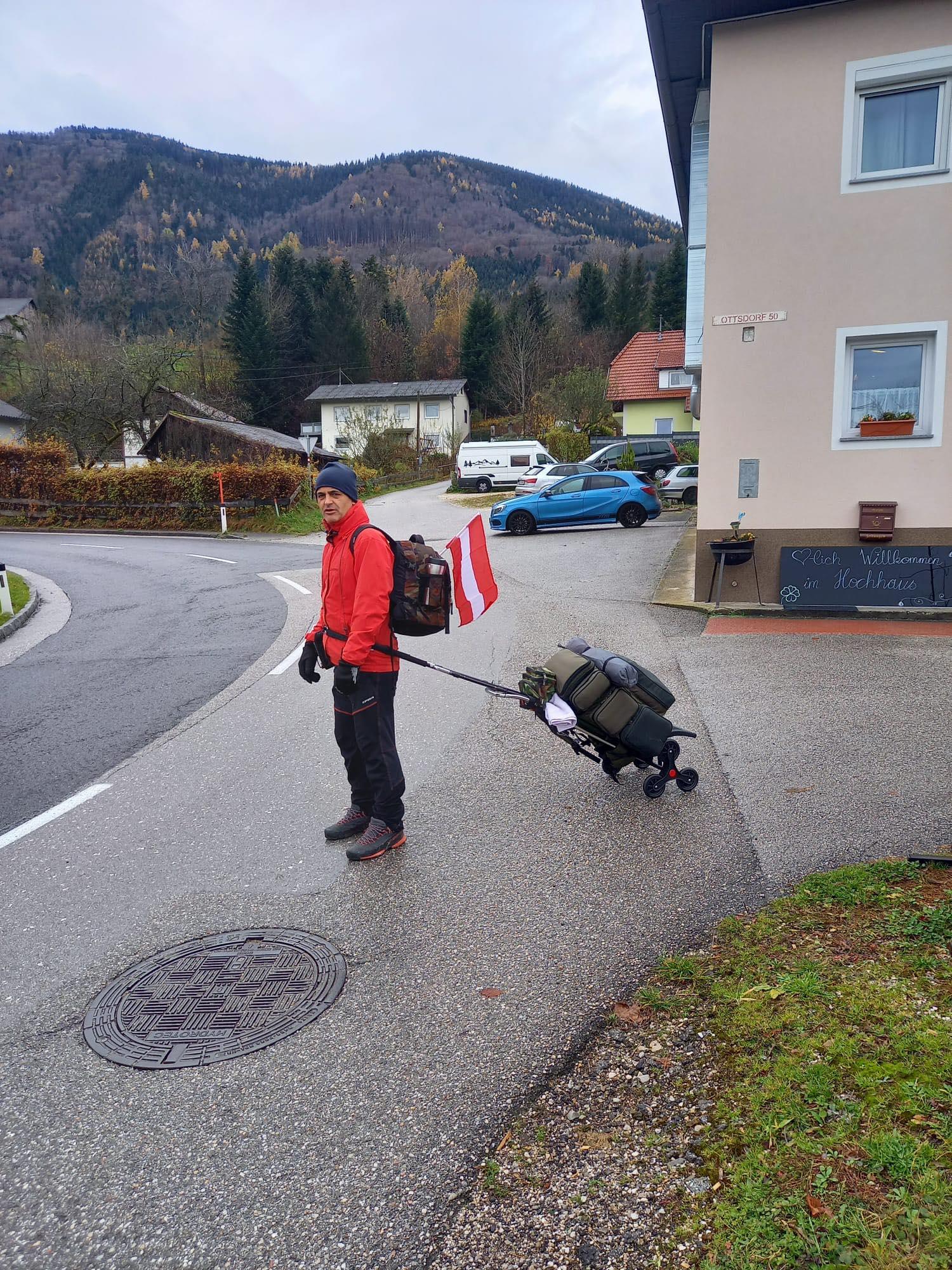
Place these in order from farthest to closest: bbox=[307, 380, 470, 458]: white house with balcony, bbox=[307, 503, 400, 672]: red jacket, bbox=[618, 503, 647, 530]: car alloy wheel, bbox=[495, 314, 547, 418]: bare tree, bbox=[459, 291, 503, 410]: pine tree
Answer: bbox=[459, 291, 503, 410]: pine tree
bbox=[307, 380, 470, 458]: white house with balcony
bbox=[495, 314, 547, 418]: bare tree
bbox=[618, 503, 647, 530]: car alloy wheel
bbox=[307, 503, 400, 672]: red jacket

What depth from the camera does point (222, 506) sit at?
94.7 ft

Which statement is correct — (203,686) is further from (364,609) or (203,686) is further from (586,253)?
(586,253)

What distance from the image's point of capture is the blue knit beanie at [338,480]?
4.71 m

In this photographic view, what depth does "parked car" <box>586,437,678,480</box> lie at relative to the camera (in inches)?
1309

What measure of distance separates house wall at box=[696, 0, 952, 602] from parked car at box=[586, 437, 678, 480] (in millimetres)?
21321

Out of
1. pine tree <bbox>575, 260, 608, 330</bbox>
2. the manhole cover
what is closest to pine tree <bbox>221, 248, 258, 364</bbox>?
pine tree <bbox>575, 260, 608, 330</bbox>

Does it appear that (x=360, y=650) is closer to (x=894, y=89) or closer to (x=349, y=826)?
(x=349, y=826)

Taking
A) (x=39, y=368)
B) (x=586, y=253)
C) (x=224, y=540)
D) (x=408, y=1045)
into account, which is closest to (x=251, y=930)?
(x=408, y=1045)

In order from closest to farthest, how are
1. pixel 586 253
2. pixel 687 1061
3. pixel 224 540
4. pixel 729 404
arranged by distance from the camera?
pixel 687 1061, pixel 729 404, pixel 224 540, pixel 586 253

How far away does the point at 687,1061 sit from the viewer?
2994 millimetres

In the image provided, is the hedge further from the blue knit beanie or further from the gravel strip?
the gravel strip

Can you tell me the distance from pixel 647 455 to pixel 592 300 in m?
51.9

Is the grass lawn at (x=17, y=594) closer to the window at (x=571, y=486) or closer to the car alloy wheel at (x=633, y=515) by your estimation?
the window at (x=571, y=486)

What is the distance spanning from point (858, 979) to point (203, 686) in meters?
7.09
